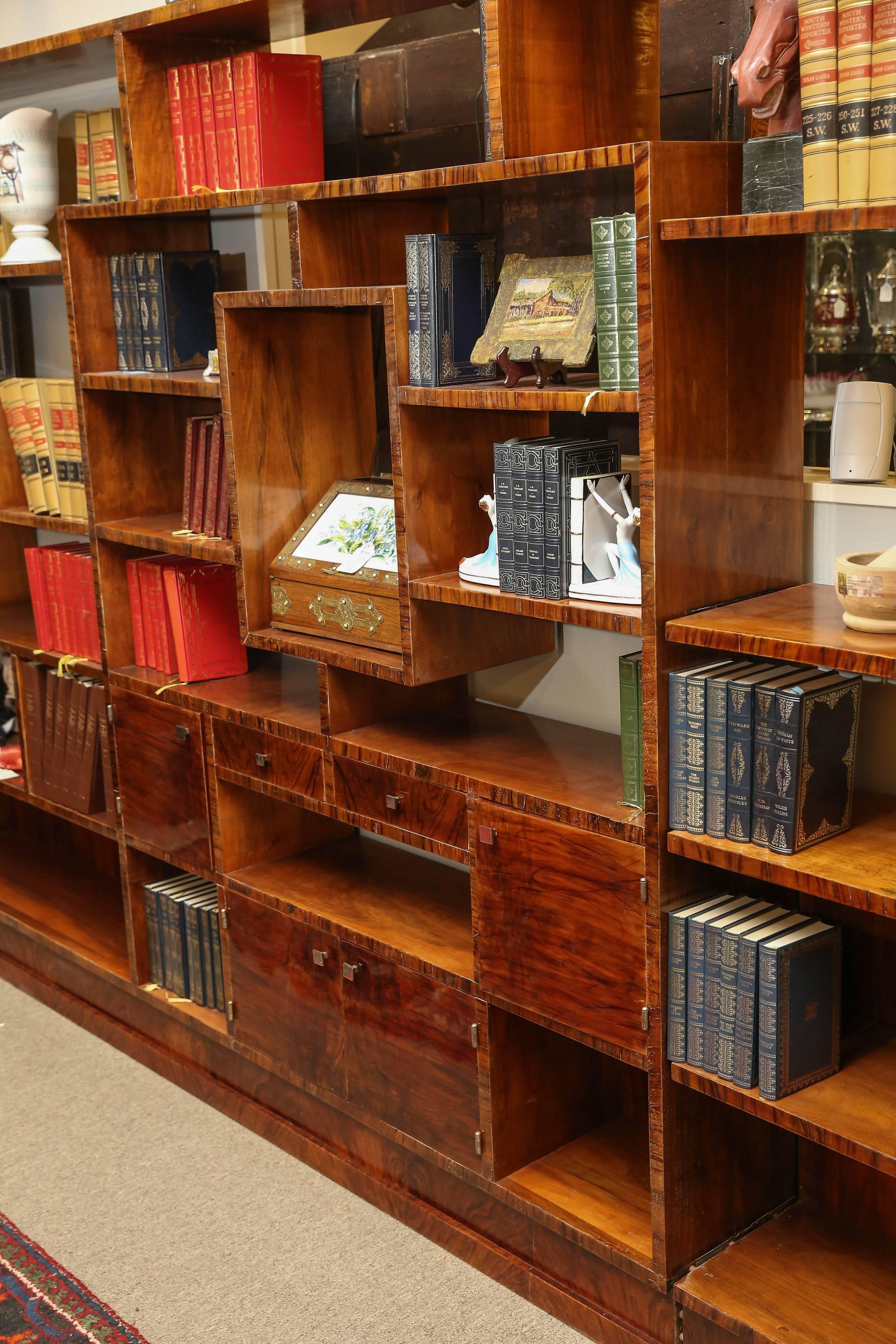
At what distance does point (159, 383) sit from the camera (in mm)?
2797

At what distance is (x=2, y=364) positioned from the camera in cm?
372

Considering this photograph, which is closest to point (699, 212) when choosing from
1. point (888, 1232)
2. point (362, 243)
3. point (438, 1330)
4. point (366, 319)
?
point (362, 243)

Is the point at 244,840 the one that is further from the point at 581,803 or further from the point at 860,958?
the point at 860,958

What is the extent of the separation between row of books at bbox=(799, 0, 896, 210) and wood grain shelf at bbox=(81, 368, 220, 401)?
4.29ft

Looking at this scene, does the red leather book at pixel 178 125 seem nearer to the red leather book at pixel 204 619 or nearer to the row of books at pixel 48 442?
the row of books at pixel 48 442

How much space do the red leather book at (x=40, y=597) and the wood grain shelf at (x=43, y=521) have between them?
3.0 inches

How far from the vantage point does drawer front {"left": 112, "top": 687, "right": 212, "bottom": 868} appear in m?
2.97

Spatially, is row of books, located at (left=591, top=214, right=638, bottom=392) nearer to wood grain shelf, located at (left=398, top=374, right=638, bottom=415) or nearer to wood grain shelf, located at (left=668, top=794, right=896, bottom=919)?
wood grain shelf, located at (left=398, top=374, right=638, bottom=415)

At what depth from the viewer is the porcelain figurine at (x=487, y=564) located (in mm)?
2230

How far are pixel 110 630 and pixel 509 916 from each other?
1371 millimetres

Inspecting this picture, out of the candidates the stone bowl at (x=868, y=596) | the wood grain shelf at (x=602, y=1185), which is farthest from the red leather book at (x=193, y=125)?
the wood grain shelf at (x=602, y=1185)

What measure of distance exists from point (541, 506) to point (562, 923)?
672 millimetres

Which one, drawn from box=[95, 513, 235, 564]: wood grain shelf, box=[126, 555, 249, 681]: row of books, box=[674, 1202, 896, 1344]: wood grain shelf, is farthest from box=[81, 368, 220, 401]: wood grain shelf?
box=[674, 1202, 896, 1344]: wood grain shelf

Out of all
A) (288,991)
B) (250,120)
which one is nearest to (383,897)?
(288,991)
